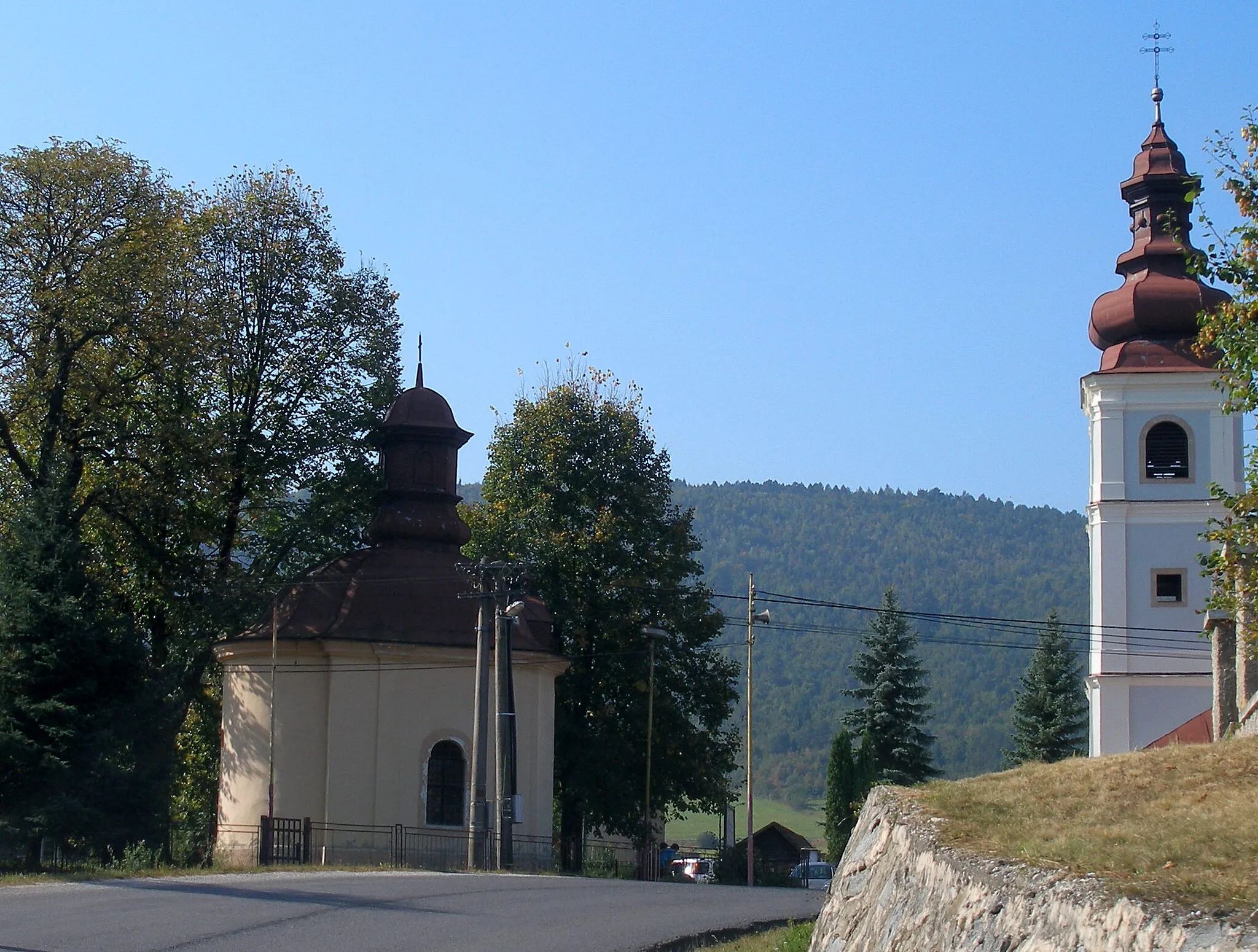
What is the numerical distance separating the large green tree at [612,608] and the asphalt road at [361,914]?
1637 cm

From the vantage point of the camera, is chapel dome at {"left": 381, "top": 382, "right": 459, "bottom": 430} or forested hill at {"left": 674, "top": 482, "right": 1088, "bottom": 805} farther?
forested hill at {"left": 674, "top": 482, "right": 1088, "bottom": 805}

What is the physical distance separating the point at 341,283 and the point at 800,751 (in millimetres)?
102097

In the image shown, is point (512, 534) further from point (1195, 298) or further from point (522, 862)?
point (1195, 298)

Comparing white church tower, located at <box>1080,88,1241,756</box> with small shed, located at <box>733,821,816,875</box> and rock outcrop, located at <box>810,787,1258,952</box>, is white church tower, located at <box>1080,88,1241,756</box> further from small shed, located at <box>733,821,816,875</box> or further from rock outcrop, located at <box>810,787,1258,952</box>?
rock outcrop, located at <box>810,787,1258,952</box>

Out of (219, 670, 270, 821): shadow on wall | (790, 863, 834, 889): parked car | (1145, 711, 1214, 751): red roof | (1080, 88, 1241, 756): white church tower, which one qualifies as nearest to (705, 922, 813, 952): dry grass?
(1145, 711, 1214, 751): red roof

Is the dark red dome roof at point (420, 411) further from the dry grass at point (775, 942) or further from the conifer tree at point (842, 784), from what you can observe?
the dry grass at point (775, 942)

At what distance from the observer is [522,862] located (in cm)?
3139

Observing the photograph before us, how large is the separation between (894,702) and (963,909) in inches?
1933

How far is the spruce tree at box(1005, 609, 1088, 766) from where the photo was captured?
55.6 metres

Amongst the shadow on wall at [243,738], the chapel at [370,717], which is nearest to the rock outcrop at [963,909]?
the chapel at [370,717]

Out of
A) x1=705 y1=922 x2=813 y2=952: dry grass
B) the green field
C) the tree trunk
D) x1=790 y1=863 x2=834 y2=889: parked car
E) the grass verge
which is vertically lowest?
the green field

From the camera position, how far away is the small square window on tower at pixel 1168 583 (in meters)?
41.3

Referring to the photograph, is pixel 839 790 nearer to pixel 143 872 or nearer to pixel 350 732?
pixel 350 732

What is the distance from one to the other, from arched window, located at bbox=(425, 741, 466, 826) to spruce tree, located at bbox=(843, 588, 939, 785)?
1028 inches
